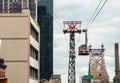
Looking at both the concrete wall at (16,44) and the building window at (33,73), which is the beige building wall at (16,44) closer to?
Result: the concrete wall at (16,44)

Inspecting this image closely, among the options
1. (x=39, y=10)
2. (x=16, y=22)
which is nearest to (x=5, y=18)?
(x=16, y=22)

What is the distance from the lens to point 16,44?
256ft

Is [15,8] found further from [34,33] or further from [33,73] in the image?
[33,73]

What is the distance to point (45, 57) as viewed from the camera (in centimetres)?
18962

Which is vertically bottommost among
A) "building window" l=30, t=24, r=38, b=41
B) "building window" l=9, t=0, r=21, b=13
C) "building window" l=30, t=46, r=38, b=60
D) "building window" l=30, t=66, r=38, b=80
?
"building window" l=30, t=66, r=38, b=80

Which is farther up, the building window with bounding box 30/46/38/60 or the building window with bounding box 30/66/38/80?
the building window with bounding box 30/46/38/60

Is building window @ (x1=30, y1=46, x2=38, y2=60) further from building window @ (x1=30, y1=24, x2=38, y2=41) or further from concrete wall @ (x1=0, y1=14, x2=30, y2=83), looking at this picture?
concrete wall @ (x1=0, y1=14, x2=30, y2=83)

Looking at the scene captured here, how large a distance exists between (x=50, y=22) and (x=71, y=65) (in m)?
57.8

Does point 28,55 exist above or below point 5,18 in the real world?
below

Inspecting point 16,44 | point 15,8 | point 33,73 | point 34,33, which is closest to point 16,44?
point 16,44

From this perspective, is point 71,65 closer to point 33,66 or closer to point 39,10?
point 33,66

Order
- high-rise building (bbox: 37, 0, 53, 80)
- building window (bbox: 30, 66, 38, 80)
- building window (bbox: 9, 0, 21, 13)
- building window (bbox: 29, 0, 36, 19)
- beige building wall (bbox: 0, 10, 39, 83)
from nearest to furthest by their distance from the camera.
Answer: beige building wall (bbox: 0, 10, 39, 83), building window (bbox: 30, 66, 38, 80), building window (bbox: 9, 0, 21, 13), building window (bbox: 29, 0, 36, 19), high-rise building (bbox: 37, 0, 53, 80)

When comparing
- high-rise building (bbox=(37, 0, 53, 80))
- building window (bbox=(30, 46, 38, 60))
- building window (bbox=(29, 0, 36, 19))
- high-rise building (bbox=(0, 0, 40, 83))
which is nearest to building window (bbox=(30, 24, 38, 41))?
building window (bbox=(30, 46, 38, 60))

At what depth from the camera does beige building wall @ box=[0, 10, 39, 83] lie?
76688 mm
